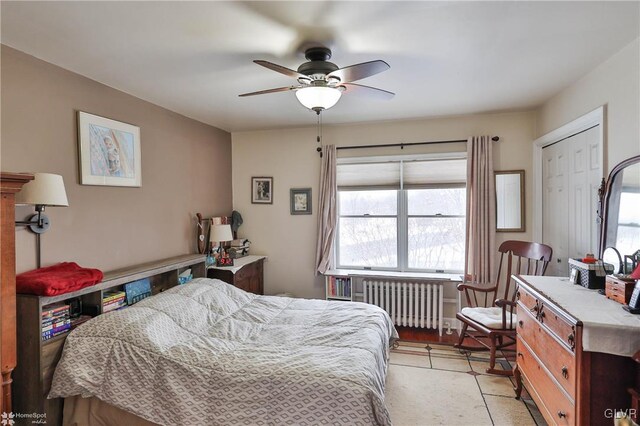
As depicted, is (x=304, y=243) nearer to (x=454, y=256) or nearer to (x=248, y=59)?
(x=454, y=256)

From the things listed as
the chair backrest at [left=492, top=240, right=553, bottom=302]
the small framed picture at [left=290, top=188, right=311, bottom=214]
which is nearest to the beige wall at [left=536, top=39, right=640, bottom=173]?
the chair backrest at [left=492, top=240, right=553, bottom=302]

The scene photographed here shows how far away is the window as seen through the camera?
397 cm

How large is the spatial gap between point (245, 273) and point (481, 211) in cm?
289

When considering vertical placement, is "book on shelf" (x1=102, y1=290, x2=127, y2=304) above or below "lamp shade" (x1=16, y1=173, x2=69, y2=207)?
below

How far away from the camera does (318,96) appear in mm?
2074

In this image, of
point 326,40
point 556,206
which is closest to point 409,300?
point 556,206

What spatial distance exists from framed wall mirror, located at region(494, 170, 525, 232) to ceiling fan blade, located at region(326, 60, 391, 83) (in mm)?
2525

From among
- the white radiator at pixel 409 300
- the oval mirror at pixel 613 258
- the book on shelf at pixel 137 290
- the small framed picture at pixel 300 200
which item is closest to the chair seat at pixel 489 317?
the white radiator at pixel 409 300

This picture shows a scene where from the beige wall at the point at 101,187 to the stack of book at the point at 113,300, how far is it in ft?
0.99

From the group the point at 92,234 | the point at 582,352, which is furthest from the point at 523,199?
the point at 92,234

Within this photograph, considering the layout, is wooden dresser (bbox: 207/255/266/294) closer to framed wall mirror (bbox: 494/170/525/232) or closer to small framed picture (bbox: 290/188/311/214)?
small framed picture (bbox: 290/188/311/214)

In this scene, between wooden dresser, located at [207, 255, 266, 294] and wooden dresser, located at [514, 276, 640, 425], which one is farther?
wooden dresser, located at [207, 255, 266, 294]

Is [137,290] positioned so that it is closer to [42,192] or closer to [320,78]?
[42,192]

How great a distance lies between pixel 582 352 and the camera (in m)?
1.49
